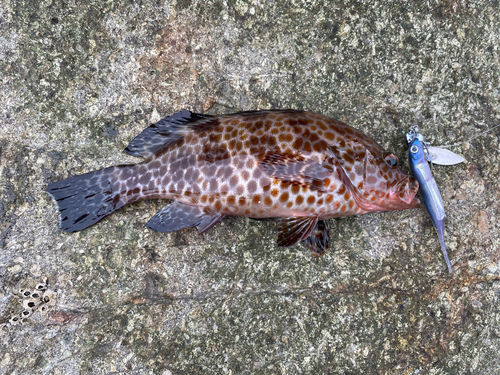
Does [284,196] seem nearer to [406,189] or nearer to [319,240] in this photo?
[319,240]

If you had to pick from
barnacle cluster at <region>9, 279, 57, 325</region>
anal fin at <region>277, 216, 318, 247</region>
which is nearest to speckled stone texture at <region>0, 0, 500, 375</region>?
barnacle cluster at <region>9, 279, 57, 325</region>

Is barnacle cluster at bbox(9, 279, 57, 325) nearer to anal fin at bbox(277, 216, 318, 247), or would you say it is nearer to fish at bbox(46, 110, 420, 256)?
fish at bbox(46, 110, 420, 256)

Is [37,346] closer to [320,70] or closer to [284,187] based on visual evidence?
[284,187]

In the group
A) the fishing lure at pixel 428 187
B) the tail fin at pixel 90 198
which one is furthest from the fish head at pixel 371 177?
the tail fin at pixel 90 198

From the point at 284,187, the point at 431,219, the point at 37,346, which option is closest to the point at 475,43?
the point at 431,219

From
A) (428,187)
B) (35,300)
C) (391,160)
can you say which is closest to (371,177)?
(391,160)

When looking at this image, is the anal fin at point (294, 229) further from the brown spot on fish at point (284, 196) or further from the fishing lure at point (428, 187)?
the fishing lure at point (428, 187)
